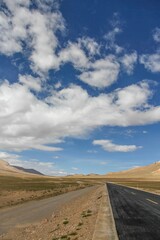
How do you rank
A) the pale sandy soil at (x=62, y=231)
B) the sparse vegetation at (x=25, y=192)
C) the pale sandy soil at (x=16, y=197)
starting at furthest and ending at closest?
the sparse vegetation at (x=25, y=192), the pale sandy soil at (x=16, y=197), the pale sandy soil at (x=62, y=231)

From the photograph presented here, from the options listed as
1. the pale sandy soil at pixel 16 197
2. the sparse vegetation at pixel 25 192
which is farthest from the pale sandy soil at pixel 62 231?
the sparse vegetation at pixel 25 192

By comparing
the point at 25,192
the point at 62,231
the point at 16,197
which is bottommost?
the point at 62,231

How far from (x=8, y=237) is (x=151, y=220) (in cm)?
1066

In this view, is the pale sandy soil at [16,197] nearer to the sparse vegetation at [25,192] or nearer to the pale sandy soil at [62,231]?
the sparse vegetation at [25,192]

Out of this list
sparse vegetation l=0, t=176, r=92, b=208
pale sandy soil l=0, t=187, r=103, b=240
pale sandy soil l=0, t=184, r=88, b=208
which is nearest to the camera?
pale sandy soil l=0, t=187, r=103, b=240

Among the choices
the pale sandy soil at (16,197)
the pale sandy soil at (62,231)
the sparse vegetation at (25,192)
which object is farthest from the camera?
the sparse vegetation at (25,192)

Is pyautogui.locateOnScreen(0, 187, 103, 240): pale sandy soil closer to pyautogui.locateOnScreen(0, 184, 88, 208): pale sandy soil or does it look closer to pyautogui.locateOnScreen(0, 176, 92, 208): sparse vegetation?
pyautogui.locateOnScreen(0, 184, 88, 208): pale sandy soil

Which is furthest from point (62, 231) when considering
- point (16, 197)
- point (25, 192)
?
point (25, 192)

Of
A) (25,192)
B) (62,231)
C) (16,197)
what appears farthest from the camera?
(25,192)

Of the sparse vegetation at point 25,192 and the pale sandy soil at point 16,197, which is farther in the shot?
the sparse vegetation at point 25,192

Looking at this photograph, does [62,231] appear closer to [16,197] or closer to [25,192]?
[16,197]

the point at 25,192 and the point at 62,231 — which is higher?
the point at 25,192

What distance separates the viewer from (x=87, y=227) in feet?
59.2

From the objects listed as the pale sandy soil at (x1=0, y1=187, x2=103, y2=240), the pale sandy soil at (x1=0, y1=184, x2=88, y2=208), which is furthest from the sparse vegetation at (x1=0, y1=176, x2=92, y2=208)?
the pale sandy soil at (x1=0, y1=187, x2=103, y2=240)
